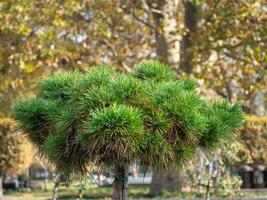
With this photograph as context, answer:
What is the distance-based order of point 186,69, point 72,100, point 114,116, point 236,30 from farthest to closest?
point 186,69 → point 236,30 → point 72,100 → point 114,116

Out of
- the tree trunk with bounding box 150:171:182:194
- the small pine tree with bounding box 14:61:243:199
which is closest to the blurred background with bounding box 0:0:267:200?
the tree trunk with bounding box 150:171:182:194

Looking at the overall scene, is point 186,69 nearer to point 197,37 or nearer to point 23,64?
point 197,37

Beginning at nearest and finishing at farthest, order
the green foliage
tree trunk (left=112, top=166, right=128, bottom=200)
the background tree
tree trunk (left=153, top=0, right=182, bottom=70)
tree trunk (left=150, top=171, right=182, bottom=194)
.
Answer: the green foliage < tree trunk (left=112, top=166, right=128, bottom=200) < tree trunk (left=150, top=171, right=182, bottom=194) < tree trunk (left=153, top=0, right=182, bottom=70) < the background tree

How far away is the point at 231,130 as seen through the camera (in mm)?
5906

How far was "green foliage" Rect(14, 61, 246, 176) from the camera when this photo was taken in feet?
17.0

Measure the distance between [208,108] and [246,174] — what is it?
48.6 feet

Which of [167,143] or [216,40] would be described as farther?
[216,40]

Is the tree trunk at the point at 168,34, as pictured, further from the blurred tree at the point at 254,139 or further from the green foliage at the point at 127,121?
the green foliage at the point at 127,121

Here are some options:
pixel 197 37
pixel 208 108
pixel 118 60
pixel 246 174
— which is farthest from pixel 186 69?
pixel 208 108

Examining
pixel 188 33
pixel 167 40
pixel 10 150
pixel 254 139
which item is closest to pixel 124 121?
pixel 167 40

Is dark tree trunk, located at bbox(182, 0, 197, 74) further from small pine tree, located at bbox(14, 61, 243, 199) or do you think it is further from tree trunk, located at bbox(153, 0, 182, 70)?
small pine tree, located at bbox(14, 61, 243, 199)

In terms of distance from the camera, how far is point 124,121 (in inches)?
201

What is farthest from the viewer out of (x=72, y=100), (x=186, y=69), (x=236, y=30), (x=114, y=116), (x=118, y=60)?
(x=118, y=60)

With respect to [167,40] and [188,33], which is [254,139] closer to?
[188,33]
